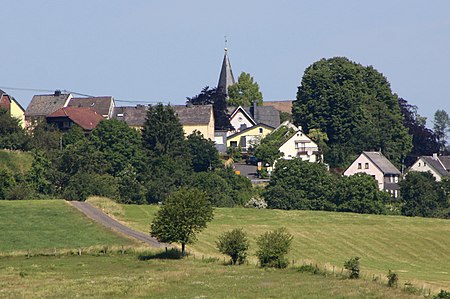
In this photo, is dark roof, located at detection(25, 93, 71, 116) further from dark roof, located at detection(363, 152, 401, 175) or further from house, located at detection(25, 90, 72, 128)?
dark roof, located at detection(363, 152, 401, 175)

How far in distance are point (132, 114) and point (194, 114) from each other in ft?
28.1

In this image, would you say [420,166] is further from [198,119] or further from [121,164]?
[121,164]

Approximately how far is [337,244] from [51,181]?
126ft

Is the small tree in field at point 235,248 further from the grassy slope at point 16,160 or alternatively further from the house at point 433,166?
the house at point 433,166

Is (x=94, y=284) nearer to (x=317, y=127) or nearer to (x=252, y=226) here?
(x=252, y=226)

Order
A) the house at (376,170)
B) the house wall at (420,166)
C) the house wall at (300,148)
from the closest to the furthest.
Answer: the house at (376,170)
the house wall at (300,148)
the house wall at (420,166)

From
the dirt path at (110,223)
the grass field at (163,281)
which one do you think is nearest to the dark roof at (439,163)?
the dirt path at (110,223)

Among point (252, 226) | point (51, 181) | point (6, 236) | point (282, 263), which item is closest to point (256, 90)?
point (51, 181)

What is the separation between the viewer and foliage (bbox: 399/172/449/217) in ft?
377

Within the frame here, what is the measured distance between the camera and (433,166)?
14588 centimetres

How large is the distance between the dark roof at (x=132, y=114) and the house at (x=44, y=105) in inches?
274

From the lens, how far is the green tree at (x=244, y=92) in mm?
179875

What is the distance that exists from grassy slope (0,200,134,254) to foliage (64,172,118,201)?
38.0ft

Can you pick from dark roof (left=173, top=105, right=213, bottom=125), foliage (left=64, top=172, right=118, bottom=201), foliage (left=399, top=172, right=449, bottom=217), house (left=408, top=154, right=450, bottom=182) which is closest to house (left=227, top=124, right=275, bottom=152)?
dark roof (left=173, top=105, right=213, bottom=125)
